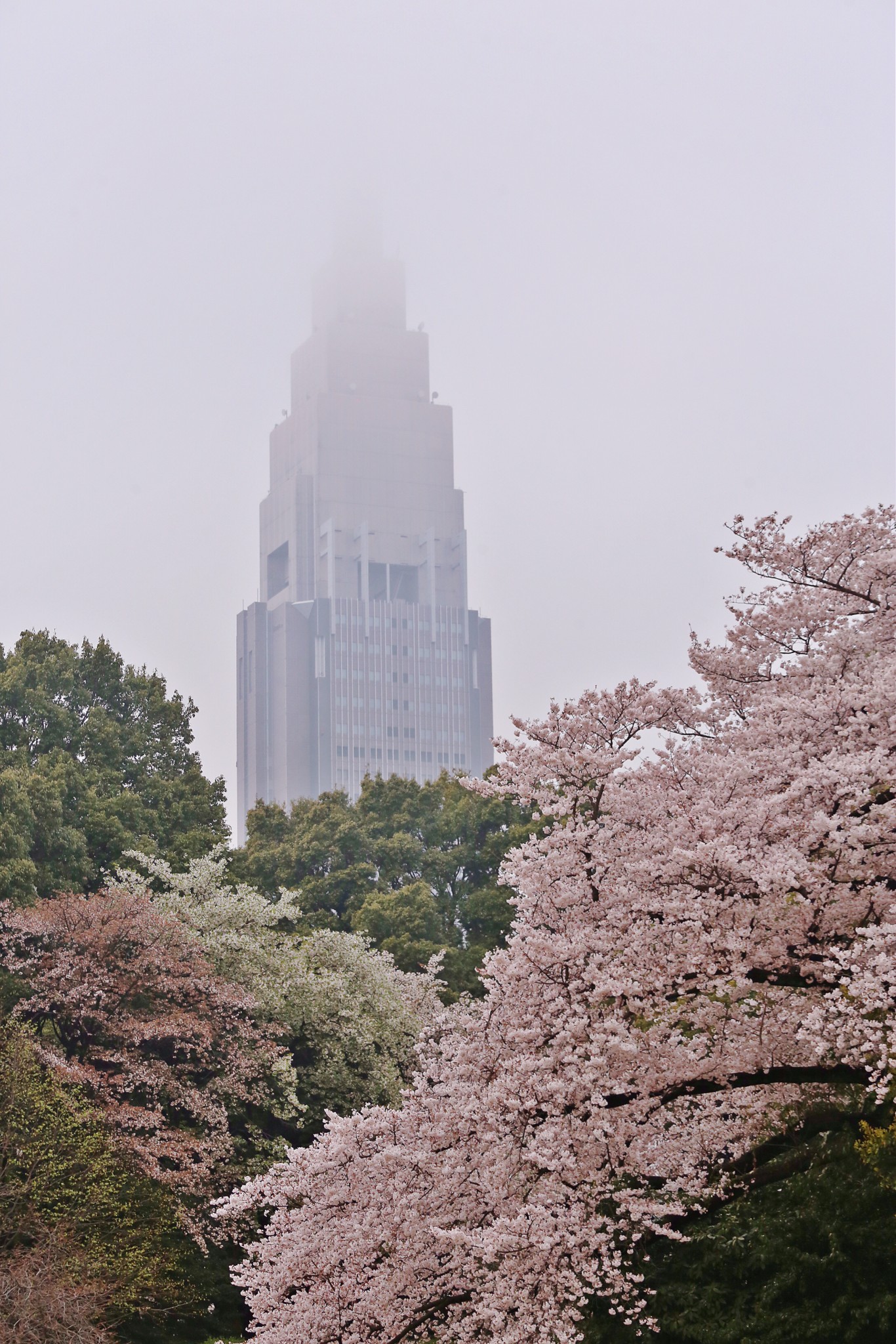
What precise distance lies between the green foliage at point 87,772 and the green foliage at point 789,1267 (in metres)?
14.1

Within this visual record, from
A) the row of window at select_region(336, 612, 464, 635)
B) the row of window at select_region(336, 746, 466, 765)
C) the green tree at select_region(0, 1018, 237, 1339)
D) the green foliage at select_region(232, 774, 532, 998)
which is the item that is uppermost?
the row of window at select_region(336, 612, 464, 635)

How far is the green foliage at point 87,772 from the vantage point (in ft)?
75.0

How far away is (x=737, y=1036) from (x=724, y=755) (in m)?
1.92

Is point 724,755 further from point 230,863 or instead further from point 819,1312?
point 230,863

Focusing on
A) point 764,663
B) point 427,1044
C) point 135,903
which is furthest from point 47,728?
point 764,663

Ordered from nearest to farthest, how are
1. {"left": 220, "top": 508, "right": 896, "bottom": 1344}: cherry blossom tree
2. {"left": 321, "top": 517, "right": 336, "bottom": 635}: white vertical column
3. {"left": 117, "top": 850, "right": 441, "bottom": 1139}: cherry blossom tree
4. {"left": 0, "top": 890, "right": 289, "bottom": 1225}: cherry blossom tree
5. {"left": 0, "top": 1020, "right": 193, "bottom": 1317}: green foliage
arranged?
{"left": 220, "top": 508, "right": 896, "bottom": 1344}: cherry blossom tree < {"left": 0, "top": 1020, "right": 193, "bottom": 1317}: green foliage < {"left": 0, "top": 890, "right": 289, "bottom": 1225}: cherry blossom tree < {"left": 117, "top": 850, "right": 441, "bottom": 1139}: cherry blossom tree < {"left": 321, "top": 517, "right": 336, "bottom": 635}: white vertical column

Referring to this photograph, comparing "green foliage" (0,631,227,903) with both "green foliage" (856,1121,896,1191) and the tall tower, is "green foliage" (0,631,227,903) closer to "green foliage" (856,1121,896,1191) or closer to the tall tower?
"green foliage" (856,1121,896,1191)

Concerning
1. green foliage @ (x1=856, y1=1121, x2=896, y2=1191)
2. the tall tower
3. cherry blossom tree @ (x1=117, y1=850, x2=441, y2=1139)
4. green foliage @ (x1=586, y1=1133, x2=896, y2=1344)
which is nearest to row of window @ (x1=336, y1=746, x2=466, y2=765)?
the tall tower

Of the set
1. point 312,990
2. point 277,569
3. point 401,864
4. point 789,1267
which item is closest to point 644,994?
point 789,1267

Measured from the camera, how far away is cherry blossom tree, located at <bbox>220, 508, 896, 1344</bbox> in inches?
319

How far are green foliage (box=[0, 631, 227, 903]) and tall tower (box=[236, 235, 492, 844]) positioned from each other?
2720 inches

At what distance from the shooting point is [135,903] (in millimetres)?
18797

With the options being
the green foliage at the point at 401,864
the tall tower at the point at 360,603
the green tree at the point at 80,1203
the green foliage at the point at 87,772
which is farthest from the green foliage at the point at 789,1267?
the tall tower at the point at 360,603

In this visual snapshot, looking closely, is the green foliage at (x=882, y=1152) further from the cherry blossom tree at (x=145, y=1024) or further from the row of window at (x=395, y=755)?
the row of window at (x=395, y=755)
